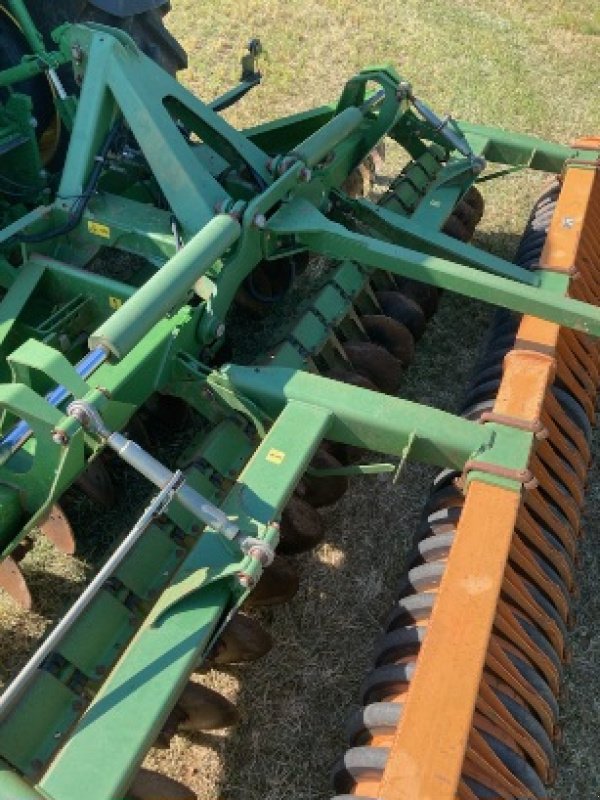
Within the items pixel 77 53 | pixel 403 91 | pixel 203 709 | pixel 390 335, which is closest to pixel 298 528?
pixel 203 709

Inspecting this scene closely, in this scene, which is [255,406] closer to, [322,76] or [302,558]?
[302,558]

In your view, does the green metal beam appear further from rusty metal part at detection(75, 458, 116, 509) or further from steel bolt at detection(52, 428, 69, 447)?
steel bolt at detection(52, 428, 69, 447)

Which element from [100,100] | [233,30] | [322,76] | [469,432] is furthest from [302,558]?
[233,30]

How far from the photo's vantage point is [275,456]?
2.31 meters

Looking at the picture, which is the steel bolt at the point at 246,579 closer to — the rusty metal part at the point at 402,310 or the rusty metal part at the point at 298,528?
the rusty metal part at the point at 298,528

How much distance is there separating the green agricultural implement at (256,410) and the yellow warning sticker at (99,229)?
5 cm

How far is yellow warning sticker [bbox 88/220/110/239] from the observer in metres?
3.00

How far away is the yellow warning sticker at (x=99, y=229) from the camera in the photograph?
118 inches

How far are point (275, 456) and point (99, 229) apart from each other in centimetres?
122

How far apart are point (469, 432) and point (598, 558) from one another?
1102 millimetres

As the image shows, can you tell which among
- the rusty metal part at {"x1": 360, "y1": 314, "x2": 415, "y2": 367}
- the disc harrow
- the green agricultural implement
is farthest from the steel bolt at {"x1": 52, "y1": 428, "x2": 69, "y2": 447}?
the rusty metal part at {"x1": 360, "y1": 314, "x2": 415, "y2": 367}

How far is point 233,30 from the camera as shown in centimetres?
631

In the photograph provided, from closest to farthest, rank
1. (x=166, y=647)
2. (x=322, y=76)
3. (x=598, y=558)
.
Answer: (x=166, y=647) < (x=598, y=558) < (x=322, y=76)

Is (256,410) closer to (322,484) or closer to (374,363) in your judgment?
(322,484)
